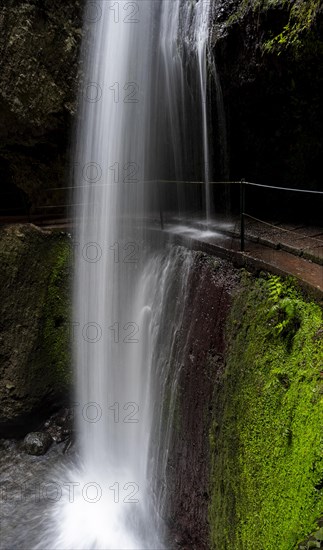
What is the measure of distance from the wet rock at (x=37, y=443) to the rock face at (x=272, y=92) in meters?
5.48

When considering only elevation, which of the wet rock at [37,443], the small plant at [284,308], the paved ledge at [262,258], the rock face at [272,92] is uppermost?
the rock face at [272,92]

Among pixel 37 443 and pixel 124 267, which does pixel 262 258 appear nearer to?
pixel 124 267

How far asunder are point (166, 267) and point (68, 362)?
2.97 meters

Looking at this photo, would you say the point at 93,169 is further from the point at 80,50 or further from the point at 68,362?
the point at 68,362

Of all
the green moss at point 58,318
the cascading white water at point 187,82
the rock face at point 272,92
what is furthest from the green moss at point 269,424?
the green moss at point 58,318

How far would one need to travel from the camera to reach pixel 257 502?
301cm

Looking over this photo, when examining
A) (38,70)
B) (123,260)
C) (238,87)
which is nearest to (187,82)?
(238,87)

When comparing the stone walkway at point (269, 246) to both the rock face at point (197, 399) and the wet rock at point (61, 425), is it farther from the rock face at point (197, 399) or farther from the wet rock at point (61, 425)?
the wet rock at point (61, 425)

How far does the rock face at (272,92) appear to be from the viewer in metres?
→ 4.67

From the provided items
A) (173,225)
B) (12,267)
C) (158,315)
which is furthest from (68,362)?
(173,225)

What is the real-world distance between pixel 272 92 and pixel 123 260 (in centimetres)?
343

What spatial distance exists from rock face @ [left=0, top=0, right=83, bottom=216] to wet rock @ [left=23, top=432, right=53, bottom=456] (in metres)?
5.34

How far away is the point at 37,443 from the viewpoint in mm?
6414

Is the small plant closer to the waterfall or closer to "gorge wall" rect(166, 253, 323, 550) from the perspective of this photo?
"gorge wall" rect(166, 253, 323, 550)
